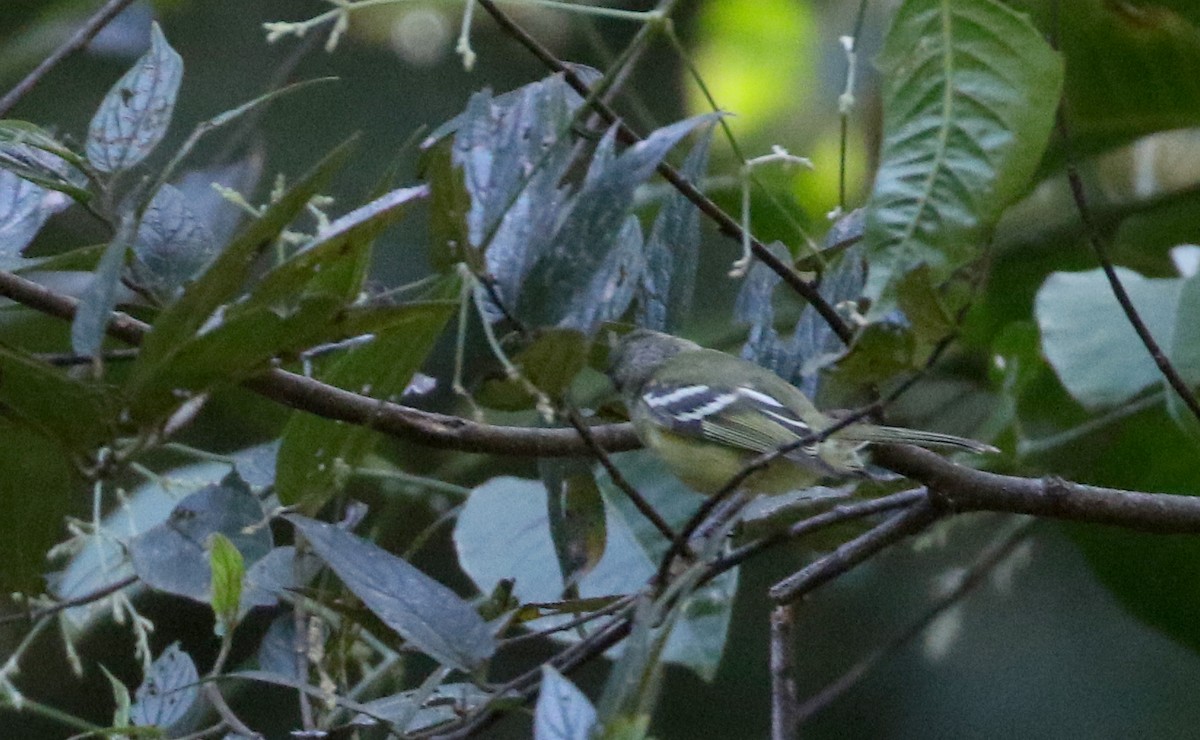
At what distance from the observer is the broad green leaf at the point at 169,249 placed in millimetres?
1129

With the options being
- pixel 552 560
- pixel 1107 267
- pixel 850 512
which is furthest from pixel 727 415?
pixel 1107 267

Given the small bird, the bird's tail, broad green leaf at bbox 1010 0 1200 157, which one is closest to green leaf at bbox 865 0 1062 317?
the bird's tail

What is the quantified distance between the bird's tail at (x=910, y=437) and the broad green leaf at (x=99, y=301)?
2.58ft

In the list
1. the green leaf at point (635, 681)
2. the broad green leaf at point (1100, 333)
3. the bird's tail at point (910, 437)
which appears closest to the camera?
the green leaf at point (635, 681)

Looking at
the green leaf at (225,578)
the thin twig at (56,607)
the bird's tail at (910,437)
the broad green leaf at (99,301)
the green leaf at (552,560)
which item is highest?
the broad green leaf at (99,301)

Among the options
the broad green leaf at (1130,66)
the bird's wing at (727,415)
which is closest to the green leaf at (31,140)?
the bird's wing at (727,415)

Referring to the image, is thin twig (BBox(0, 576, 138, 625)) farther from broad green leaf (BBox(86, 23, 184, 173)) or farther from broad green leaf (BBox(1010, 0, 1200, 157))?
broad green leaf (BBox(1010, 0, 1200, 157))

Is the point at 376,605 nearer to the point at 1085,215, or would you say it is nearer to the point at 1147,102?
the point at 1085,215

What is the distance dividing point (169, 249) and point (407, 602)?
0.37 meters

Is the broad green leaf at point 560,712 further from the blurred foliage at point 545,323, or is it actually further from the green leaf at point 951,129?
the green leaf at point 951,129

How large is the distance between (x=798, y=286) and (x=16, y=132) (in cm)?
62

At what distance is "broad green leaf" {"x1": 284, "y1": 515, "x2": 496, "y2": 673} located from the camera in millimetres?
968

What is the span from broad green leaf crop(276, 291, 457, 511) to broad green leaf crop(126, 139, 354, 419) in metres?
0.11

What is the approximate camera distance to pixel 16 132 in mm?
1104
